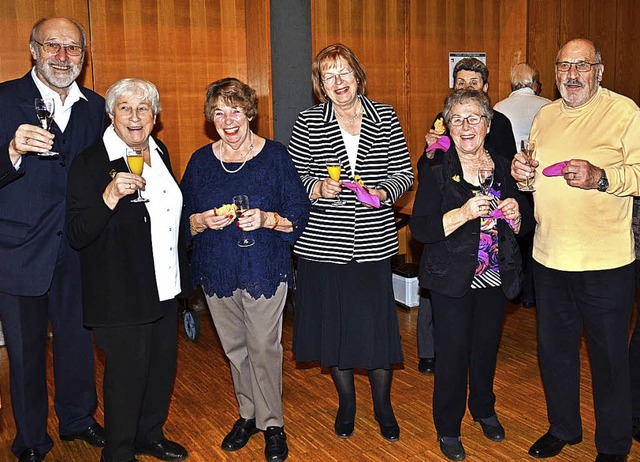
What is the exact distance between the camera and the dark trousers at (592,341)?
3.12 m

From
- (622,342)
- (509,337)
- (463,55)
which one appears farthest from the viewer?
(463,55)

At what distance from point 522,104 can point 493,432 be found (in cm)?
283

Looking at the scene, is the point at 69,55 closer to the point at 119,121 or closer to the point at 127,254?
the point at 119,121

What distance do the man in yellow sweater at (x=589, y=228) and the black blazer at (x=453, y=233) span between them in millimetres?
149

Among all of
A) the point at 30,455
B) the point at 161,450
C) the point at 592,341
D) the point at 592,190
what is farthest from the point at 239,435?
the point at 592,190

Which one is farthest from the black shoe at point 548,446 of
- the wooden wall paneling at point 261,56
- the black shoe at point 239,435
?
the wooden wall paneling at point 261,56

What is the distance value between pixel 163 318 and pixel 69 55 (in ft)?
4.30

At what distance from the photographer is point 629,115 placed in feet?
9.83

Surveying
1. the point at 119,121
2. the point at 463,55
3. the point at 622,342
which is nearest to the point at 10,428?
the point at 119,121

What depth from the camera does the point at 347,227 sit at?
338cm

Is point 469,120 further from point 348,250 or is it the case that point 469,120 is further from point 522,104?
point 522,104

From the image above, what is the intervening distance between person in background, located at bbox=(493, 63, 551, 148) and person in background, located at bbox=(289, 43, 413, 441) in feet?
7.21

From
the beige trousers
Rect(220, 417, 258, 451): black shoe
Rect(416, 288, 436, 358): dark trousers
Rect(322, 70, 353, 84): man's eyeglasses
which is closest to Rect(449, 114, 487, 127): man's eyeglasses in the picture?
Rect(322, 70, 353, 84): man's eyeglasses

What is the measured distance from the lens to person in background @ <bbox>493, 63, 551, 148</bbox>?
212 inches
